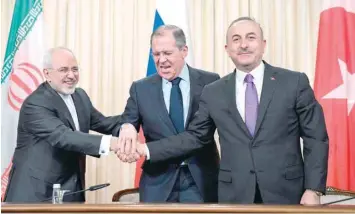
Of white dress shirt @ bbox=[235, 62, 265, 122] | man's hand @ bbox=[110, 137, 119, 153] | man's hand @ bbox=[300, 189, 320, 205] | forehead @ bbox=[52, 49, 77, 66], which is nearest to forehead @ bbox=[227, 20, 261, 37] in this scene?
white dress shirt @ bbox=[235, 62, 265, 122]

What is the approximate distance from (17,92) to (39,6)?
657 mm

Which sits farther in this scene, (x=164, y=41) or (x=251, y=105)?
(x=164, y=41)

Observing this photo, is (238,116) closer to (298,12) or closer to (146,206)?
(146,206)

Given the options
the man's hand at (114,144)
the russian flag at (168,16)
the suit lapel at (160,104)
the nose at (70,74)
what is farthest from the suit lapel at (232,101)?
the russian flag at (168,16)

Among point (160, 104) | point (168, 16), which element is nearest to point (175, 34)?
point (160, 104)

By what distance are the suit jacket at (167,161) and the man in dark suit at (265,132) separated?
271 mm

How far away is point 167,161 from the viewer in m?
2.86

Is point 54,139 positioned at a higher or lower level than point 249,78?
lower

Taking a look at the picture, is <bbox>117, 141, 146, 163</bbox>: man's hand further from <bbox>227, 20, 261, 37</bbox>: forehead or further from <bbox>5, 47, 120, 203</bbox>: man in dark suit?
<bbox>227, 20, 261, 37</bbox>: forehead

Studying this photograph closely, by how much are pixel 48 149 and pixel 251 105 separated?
1.20m

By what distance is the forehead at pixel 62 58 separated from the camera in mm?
3141

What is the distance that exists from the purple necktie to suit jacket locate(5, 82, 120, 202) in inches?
35.6

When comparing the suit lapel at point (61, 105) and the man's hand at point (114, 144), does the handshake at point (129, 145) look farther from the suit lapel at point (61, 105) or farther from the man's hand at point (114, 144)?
the suit lapel at point (61, 105)

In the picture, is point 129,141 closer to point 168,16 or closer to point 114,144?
point 114,144
